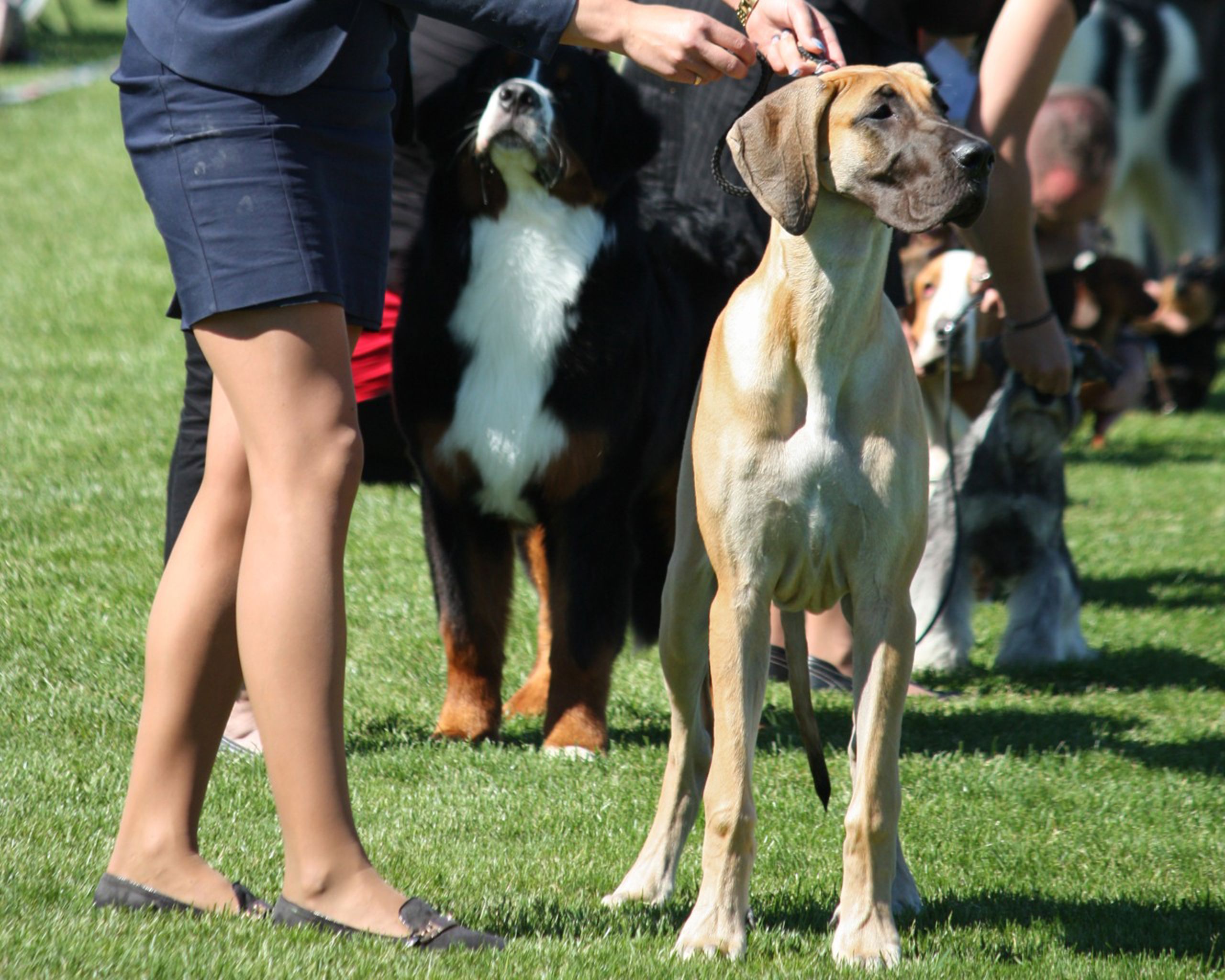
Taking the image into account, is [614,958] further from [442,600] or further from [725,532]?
[442,600]

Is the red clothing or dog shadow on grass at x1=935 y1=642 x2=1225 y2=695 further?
dog shadow on grass at x1=935 y1=642 x2=1225 y2=695

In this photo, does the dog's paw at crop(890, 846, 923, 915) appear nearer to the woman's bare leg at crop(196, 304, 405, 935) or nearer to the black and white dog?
the woman's bare leg at crop(196, 304, 405, 935)

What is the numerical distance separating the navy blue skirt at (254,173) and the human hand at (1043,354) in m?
2.44

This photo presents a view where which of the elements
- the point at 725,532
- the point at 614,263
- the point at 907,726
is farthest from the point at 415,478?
the point at 725,532

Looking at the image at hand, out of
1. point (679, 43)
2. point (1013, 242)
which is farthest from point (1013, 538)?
point (679, 43)

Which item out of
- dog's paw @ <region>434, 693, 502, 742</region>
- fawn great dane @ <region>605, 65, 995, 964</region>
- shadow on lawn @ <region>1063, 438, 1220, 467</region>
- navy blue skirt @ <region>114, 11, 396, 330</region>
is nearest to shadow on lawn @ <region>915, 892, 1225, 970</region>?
fawn great dane @ <region>605, 65, 995, 964</region>

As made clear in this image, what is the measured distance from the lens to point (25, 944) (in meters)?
2.63

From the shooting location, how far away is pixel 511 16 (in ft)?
8.42

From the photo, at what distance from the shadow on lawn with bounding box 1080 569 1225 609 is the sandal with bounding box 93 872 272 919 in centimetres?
458

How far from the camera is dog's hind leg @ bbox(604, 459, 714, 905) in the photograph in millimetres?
3092

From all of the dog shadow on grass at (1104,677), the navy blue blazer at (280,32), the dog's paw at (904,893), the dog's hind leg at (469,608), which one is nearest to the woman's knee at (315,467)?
the navy blue blazer at (280,32)

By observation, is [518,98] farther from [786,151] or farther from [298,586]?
[298,586]

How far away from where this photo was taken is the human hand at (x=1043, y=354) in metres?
4.52

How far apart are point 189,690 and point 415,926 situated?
59 cm
